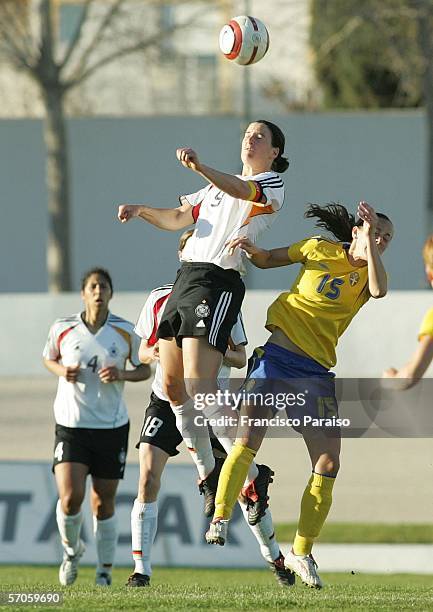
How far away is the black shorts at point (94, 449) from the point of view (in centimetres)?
852

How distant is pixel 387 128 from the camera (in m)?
25.0

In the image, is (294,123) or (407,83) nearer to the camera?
(294,123)

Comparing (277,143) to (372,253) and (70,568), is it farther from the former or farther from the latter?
(70,568)

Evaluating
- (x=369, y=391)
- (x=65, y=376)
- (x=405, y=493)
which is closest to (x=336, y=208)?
(x=369, y=391)

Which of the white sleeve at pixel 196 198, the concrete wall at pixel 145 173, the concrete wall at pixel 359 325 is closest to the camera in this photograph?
the white sleeve at pixel 196 198

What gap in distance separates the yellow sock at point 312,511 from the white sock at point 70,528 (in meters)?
2.33

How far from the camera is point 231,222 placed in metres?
6.66

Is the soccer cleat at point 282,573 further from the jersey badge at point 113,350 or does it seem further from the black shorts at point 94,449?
the jersey badge at point 113,350

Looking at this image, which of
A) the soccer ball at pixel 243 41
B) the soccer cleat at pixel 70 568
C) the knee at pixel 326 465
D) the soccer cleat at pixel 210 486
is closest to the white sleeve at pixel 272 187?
the soccer ball at pixel 243 41

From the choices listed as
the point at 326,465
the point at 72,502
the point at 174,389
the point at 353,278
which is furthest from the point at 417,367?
the point at 72,502

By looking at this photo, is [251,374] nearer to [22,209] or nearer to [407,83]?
[22,209]

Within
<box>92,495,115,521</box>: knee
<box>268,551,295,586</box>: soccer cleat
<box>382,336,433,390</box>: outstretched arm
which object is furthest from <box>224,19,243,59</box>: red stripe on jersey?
<box>92,495,115,521</box>: knee

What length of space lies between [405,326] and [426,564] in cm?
611

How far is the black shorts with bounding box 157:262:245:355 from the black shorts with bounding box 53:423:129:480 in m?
1.99
